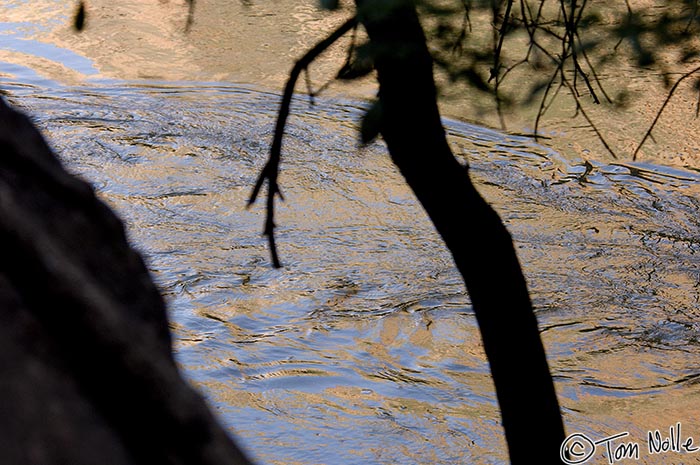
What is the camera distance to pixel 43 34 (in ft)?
16.7

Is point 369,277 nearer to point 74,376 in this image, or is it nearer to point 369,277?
point 369,277

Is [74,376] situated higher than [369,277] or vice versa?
[74,376]

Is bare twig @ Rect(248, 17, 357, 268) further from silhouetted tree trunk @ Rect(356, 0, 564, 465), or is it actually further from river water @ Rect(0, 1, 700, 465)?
river water @ Rect(0, 1, 700, 465)

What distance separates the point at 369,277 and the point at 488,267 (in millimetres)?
1968

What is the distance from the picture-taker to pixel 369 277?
3078 millimetres

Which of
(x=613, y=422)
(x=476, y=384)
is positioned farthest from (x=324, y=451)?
(x=613, y=422)

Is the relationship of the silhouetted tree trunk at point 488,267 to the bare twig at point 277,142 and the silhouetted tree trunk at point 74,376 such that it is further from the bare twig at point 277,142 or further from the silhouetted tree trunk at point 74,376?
the silhouetted tree trunk at point 74,376

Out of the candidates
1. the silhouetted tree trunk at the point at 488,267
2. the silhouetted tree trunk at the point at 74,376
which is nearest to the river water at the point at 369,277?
the silhouetted tree trunk at the point at 488,267

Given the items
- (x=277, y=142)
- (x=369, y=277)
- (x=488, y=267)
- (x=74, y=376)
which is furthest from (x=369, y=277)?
(x=74, y=376)

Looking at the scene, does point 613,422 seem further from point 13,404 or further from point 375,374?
point 13,404

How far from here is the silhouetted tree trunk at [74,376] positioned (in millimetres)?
344

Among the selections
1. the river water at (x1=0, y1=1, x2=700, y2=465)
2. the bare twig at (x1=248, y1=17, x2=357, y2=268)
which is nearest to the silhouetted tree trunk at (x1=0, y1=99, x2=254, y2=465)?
the bare twig at (x1=248, y1=17, x2=357, y2=268)

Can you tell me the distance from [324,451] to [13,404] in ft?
6.97

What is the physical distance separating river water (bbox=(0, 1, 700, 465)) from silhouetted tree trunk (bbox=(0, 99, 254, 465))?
2.00 m
